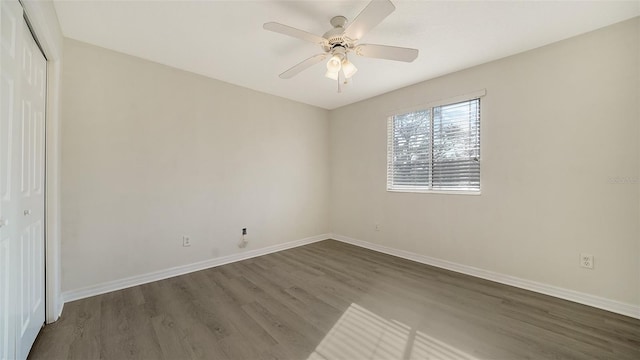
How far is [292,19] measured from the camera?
83.0 inches

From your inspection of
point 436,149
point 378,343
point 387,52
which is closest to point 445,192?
point 436,149

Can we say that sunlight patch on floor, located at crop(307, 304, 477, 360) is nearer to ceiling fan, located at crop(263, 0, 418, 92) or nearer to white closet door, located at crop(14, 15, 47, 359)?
white closet door, located at crop(14, 15, 47, 359)

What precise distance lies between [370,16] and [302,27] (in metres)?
0.78

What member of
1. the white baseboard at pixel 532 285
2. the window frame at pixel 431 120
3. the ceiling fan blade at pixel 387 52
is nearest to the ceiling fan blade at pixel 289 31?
the ceiling fan blade at pixel 387 52

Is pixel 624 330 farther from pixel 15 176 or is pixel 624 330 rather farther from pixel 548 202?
pixel 15 176

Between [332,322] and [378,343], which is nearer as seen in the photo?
[378,343]

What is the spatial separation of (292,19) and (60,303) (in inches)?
123

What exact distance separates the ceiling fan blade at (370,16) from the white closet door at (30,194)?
2005 mm

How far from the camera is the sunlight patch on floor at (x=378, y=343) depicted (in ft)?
5.45

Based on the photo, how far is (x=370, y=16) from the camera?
166 cm

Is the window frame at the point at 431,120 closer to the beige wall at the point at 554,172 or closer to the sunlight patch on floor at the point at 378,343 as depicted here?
the beige wall at the point at 554,172

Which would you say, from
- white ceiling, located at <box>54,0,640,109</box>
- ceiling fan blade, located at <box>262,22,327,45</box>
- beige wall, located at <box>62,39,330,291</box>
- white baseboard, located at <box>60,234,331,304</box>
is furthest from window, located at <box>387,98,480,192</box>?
white baseboard, located at <box>60,234,331,304</box>

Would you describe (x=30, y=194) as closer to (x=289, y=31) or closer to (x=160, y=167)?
(x=160, y=167)

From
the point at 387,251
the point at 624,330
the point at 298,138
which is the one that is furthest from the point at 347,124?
the point at 624,330
